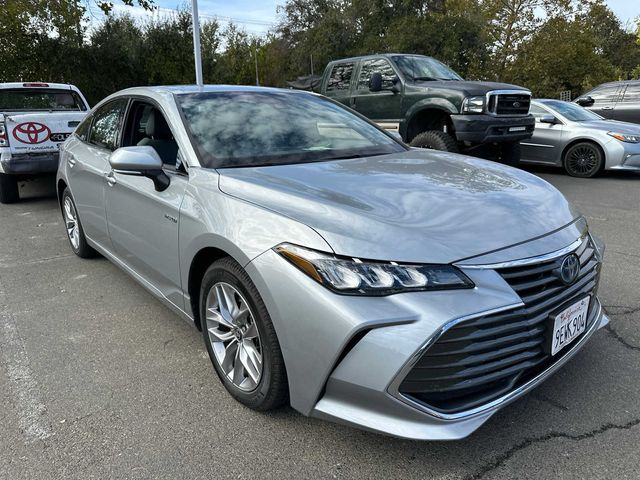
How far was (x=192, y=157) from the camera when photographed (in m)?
2.82

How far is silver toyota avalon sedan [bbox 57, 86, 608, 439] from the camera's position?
73.1 inches

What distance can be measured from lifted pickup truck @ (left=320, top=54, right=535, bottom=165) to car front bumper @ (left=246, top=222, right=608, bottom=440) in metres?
5.72

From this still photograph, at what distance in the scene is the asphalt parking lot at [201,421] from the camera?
2.11 m

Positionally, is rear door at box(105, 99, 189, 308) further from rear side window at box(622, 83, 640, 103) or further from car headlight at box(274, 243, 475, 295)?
rear side window at box(622, 83, 640, 103)

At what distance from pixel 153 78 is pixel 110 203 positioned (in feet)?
59.2

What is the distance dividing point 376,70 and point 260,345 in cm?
730

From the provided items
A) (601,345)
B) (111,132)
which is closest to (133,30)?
(111,132)

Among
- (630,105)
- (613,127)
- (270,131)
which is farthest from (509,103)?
(630,105)

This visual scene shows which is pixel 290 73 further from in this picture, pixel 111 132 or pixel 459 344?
pixel 459 344

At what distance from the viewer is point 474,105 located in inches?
286

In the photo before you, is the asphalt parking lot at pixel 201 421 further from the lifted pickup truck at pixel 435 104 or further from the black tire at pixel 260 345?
the lifted pickup truck at pixel 435 104

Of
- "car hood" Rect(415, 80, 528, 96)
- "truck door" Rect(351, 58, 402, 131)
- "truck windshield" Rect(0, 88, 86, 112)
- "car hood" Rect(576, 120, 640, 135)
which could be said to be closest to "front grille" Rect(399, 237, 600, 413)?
"car hood" Rect(415, 80, 528, 96)

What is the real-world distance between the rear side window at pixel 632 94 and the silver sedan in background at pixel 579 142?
2923mm

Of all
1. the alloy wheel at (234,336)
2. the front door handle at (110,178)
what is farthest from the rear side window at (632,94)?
the alloy wheel at (234,336)
